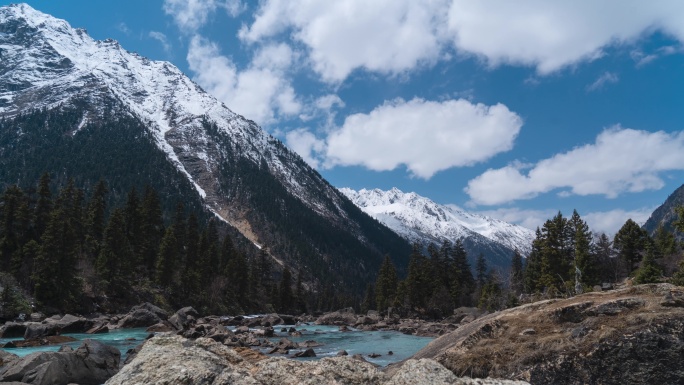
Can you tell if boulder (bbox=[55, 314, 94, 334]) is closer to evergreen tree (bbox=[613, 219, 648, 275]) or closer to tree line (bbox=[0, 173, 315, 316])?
tree line (bbox=[0, 173, 315, 316])

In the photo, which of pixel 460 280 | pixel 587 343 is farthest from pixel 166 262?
pixel 587 343

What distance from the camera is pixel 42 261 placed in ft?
179

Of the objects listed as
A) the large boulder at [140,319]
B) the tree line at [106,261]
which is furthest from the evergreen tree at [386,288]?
the large boulder at [140,319]

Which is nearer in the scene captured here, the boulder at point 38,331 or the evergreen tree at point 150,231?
the boulder at point 38,331

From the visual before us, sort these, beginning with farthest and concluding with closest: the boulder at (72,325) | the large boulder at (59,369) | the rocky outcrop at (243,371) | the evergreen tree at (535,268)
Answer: the evergreen tree at (535,268), the boulder at (72,325), the large boulder at (59,369), the rocky outcrop at (243,371)

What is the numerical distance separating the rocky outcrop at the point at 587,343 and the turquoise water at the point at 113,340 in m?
26.8

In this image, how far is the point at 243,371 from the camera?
215 inches

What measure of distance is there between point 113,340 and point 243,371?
3812cm

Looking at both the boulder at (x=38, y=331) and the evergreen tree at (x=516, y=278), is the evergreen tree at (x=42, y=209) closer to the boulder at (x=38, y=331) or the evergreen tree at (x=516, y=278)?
the boulder at (x=38, y=331)

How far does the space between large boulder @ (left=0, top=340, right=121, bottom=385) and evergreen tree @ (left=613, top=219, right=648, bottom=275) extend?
3145 inches

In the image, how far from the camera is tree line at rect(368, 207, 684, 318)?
2517 inches

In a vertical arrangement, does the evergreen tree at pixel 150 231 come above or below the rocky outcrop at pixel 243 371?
above

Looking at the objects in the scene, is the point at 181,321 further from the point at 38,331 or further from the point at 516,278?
the point at 516,278

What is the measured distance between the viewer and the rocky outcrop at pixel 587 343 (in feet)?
25.9
